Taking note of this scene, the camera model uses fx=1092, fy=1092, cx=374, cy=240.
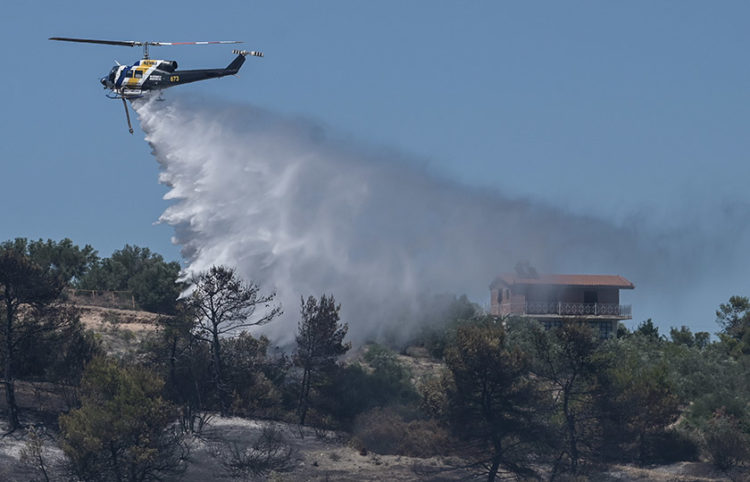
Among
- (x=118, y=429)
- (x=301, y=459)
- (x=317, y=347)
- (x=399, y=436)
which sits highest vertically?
(x=317, y=347)

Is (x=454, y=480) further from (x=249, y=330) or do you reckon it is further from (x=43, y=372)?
(x=43, y=372)

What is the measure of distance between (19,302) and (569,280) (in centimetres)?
5138

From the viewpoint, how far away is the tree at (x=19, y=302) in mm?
54031

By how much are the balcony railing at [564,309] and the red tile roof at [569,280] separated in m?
1.73

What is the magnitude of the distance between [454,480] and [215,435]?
12.5 m

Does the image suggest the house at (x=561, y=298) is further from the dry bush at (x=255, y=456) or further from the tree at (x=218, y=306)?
the dry bush at (x=255, y=456)

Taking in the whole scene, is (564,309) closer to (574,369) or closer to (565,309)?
(565,309)

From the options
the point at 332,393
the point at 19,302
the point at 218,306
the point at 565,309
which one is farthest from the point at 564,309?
the point at 19,302

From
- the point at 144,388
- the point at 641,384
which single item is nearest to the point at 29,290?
the point at 144,388

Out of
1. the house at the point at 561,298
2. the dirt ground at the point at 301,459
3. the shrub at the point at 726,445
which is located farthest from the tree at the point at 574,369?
the house at the point at 561,298

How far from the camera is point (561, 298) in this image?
92.2 metres

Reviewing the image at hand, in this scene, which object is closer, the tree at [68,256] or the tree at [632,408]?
the tree at [632,408]

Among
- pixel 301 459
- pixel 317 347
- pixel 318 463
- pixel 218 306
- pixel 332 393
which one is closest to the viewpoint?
pixel 301 459

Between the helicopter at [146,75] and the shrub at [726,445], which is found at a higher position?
the helicopter at [146,75]
